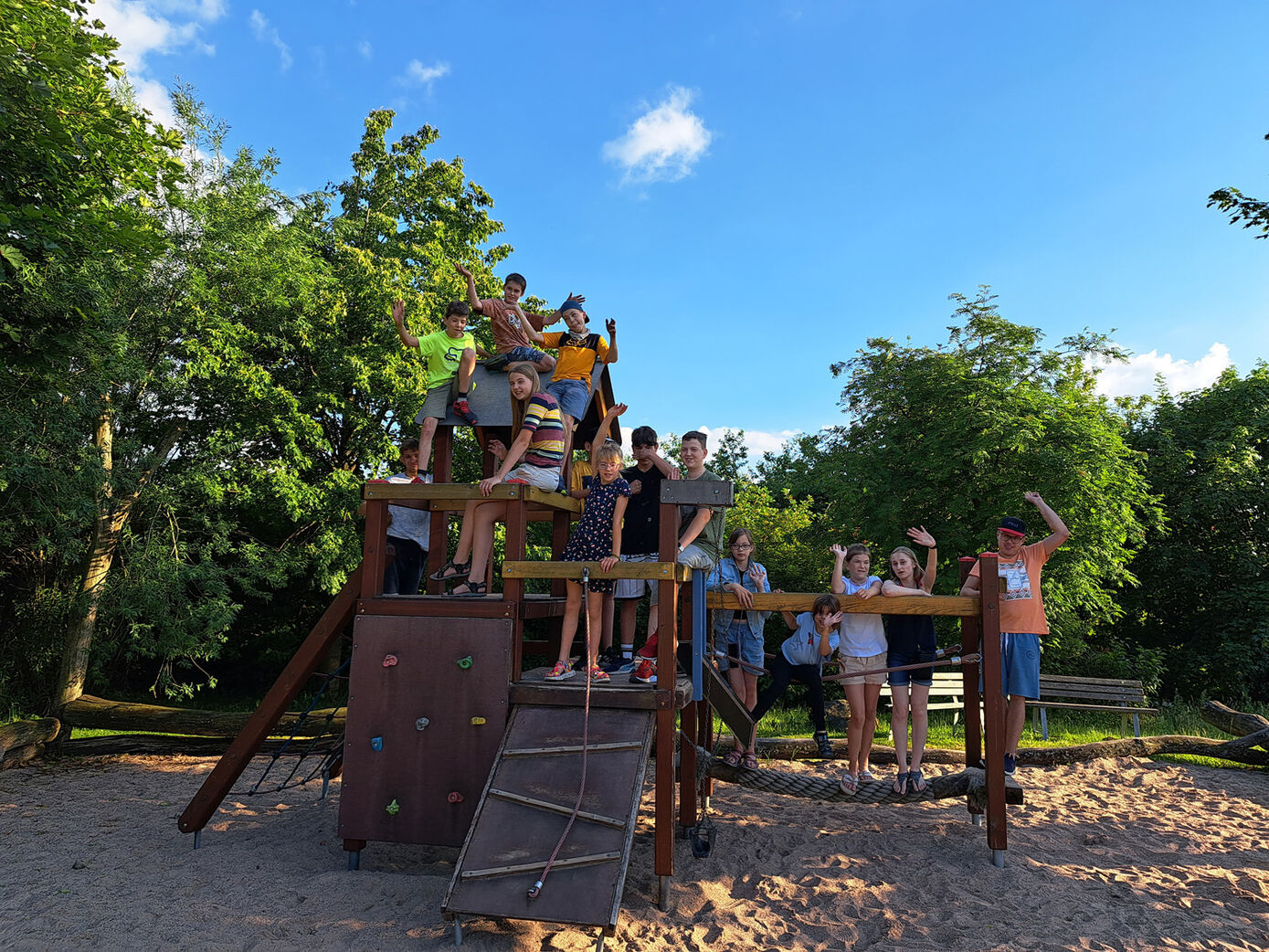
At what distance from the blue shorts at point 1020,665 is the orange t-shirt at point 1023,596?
3.8 inches

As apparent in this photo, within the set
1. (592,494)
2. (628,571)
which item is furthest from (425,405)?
(628,571)

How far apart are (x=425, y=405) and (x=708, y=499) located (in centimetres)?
351

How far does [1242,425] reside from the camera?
2041 centimetres

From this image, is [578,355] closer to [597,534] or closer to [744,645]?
[597,534]

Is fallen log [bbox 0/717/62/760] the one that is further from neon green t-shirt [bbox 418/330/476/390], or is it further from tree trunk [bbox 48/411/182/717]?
neon green t-shirt [bbox 418/330/476/390]

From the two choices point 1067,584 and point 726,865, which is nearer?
point 726,865

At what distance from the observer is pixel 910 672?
6.01 metres

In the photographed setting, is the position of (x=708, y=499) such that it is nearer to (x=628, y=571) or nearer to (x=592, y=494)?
(x=628, y=571)

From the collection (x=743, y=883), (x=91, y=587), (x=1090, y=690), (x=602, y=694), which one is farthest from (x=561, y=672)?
(x=91, y=587)

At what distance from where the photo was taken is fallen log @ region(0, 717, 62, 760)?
33.2 feet

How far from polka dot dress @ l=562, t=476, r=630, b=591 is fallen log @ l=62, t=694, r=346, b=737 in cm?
745

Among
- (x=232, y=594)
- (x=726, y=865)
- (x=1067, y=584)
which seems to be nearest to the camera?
(x=726, y=865)

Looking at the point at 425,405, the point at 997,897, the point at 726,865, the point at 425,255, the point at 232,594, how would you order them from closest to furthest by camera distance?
the point at 997,897, the point at 726,865, the point at 425,405, the point at 425,255, the point at 232,594

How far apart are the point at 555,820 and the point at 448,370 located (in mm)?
4131
